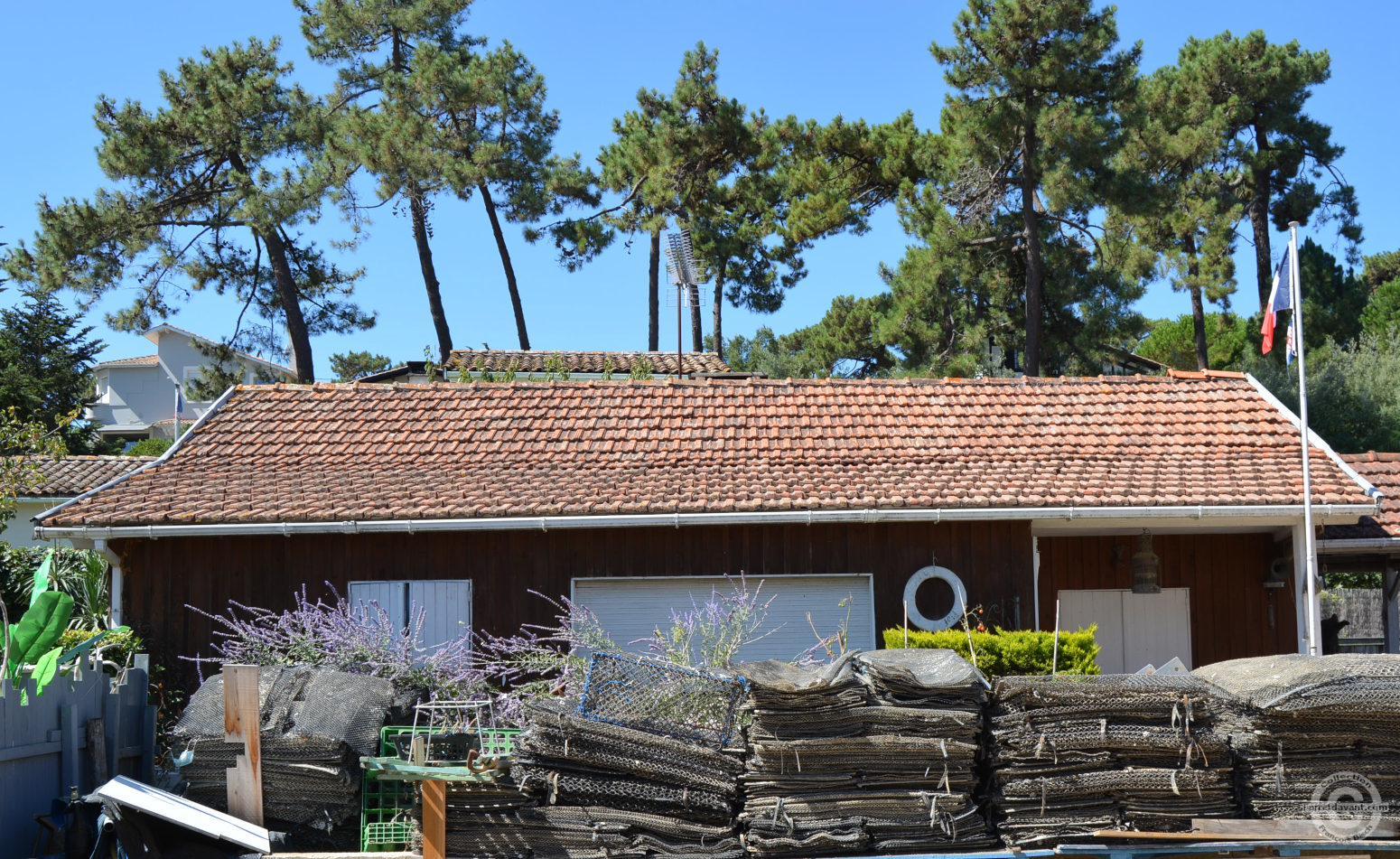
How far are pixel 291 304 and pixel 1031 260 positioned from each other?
1775cm

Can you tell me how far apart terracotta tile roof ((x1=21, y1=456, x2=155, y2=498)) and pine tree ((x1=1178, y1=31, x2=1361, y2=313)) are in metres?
28.1

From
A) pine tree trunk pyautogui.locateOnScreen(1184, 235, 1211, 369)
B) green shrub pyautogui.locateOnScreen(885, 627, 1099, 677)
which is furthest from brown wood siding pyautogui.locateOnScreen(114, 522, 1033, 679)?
pine tree trunk pyautogui.locateOnScreen(1184, 235, 1211, 369)

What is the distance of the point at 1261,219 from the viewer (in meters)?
33.5

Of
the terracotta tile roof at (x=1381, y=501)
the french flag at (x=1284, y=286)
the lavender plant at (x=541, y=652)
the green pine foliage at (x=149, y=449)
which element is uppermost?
the french flag at (x=1284, y=286)

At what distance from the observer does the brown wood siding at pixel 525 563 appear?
12266mm

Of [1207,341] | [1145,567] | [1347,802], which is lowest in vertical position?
[1347,802]

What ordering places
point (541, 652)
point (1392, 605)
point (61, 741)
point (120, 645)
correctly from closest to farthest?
1. point (61, 741)
2. point (541, 652)
3. point (120, 645)
4. point (1392, 605)

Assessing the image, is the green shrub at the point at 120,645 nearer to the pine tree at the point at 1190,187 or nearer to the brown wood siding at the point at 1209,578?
the brown wood siding at the point at 1209,578

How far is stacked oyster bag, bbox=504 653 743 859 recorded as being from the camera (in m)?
7.79

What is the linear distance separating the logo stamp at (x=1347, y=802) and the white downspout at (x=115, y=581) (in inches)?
417

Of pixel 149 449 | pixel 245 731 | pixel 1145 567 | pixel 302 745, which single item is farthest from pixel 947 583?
pixel 149 449

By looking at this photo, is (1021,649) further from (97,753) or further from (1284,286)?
(97,753)

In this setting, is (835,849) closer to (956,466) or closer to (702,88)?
(956,466)

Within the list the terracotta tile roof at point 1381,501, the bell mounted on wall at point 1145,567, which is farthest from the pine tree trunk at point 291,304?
the terracotta tile roof at point 1381,501
